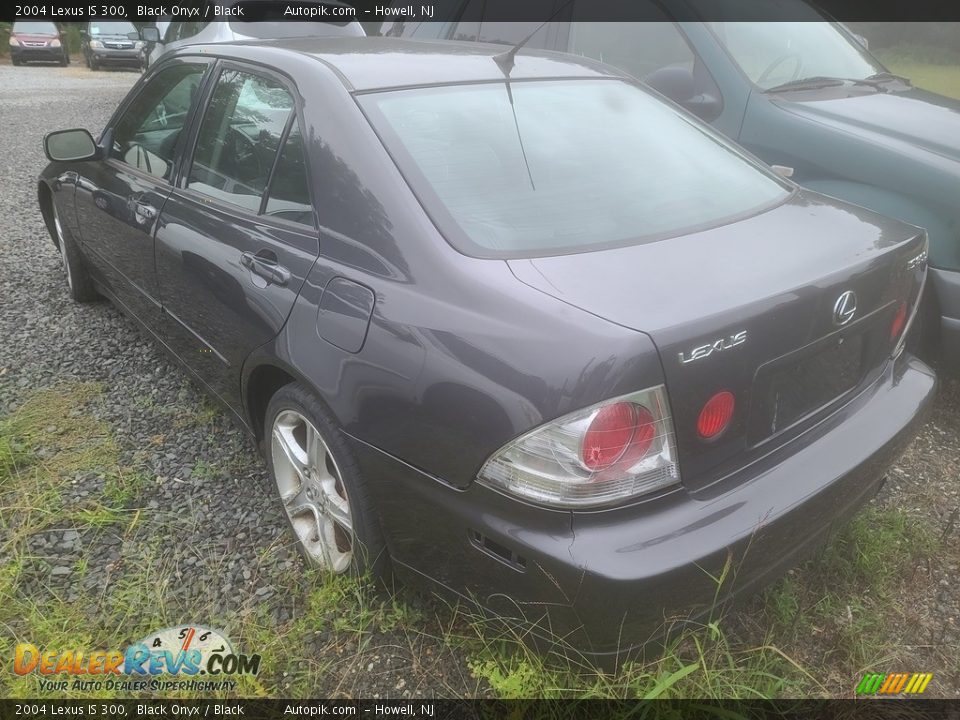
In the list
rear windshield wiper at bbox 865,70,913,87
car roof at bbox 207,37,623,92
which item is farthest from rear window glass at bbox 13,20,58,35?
rear windshield wiper at bbox 865,70,913,87

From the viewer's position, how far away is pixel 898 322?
86.9 inches

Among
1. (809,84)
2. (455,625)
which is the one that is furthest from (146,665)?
(809,84)

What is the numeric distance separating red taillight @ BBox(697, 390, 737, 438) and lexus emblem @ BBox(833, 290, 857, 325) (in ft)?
1.34

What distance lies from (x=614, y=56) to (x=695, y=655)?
11.5 feet

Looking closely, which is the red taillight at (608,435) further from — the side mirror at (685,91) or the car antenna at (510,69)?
the side mirror at (685,91)

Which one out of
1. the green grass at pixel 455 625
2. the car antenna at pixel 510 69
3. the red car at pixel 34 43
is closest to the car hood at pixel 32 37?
the red car at pixel 34 43

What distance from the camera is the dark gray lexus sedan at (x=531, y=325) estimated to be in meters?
1.61

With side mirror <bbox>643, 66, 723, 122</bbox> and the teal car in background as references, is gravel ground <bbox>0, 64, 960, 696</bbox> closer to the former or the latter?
the teal car in background

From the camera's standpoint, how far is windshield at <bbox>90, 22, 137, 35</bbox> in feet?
64.3

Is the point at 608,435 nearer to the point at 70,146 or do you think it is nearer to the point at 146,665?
the point at 146,665

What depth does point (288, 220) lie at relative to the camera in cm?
227

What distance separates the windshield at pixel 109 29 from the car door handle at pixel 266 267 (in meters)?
20.9

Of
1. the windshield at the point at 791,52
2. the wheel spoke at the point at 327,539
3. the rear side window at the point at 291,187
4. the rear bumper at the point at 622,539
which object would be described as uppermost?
the windshield at the point at 791,52

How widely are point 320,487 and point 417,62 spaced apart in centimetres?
143
